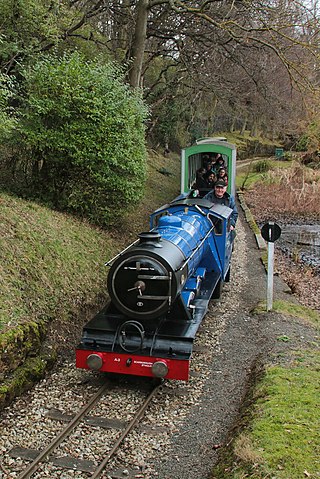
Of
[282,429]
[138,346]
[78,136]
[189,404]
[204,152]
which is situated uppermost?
[78,136]

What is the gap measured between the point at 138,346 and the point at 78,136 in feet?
Answer: 20.1

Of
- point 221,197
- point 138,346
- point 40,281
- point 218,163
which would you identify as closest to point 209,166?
point 218,163

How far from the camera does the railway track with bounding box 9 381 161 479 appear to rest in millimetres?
5457

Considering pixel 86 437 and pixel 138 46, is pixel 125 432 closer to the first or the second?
pixel 86 437

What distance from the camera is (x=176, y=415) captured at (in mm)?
6684

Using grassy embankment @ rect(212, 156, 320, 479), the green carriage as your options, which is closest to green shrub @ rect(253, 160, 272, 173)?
the green carriage

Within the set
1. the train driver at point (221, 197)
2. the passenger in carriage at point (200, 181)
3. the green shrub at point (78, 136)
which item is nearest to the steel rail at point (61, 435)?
the green shrub at point (78, 136)

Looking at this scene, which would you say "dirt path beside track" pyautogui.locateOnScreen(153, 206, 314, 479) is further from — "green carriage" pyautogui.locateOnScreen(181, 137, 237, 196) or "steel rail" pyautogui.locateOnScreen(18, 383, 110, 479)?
"green carriage" pyautogui.locateOnScreen(181, 137, 237, 196)

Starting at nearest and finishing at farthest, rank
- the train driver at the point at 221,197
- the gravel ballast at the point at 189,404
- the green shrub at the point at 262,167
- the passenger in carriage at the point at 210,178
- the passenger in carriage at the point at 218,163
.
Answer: the gravel ballast at the point at 189,404, the train driver at the point at 221,197, the passenger in carriage at the point at 210,178, the passenger in carriage at the point at 218,163, the green shrub at the point at 262,167

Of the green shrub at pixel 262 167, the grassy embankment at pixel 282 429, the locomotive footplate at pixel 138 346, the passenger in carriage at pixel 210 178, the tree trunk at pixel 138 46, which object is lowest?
the grassy embankment at pixel 282 429

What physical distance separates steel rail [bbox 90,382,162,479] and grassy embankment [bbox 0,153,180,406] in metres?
1.72

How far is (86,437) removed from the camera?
605cm

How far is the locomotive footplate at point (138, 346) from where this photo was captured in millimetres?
6934

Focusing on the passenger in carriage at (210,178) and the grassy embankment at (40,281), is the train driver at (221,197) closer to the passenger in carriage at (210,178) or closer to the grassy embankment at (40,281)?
the grassy embankment at (40,281)
